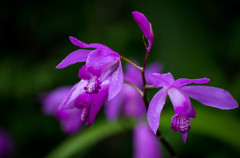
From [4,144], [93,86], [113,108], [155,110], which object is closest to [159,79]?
[155,110]

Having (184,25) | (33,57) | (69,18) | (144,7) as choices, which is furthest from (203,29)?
(33,57)

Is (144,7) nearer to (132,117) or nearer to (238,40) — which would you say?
(238,40)

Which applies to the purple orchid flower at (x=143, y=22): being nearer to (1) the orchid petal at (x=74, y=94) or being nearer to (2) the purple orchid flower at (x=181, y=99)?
(2) the purple orchid flower at (x=181, y=99)

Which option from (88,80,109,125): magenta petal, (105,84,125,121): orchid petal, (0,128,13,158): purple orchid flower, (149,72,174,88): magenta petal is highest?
(149,72,174,88): magenta petal

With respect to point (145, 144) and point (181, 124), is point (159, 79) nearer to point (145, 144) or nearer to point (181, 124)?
point (181, 124)

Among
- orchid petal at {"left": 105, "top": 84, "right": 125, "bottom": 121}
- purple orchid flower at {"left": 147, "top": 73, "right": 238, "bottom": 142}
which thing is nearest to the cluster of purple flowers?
purple orchid flower at {"left": 147, "top": 73, "right": 238, "bottom": 142}

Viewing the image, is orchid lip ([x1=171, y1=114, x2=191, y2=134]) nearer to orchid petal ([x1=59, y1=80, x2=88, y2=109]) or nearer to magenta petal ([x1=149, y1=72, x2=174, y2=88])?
magenta petal ([x1=149, y1=72, x2=174, y2=88])
